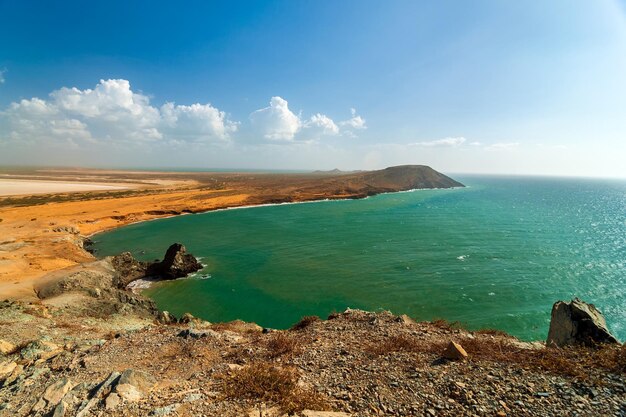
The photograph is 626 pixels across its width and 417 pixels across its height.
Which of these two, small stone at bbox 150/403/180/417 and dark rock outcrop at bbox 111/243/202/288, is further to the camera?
dark rock outcrop at bbox 111/243/202/288

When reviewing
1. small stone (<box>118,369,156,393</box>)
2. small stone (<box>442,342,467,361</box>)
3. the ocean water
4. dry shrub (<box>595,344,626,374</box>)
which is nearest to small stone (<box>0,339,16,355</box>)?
small stone (<box>118,369,156,393</box>)

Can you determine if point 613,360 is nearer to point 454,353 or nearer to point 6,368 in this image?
point 454,353

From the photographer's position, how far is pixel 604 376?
816cm

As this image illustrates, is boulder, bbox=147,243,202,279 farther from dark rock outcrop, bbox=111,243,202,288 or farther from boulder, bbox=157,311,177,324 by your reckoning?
boulder, bbox=157,311,177,324

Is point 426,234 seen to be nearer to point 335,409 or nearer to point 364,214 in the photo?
point 364,214

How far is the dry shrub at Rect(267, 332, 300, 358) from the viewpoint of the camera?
11.3 metres

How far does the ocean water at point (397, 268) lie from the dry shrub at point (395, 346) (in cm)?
1092

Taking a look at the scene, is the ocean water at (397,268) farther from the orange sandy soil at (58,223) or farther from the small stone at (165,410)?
the small stone at (165,410)

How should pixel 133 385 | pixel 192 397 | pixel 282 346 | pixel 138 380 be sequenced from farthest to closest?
pixel 282 346
pixel 138 380
pixel 133 385
pixel 192 397

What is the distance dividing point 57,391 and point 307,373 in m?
7.47

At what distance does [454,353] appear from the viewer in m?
9.95

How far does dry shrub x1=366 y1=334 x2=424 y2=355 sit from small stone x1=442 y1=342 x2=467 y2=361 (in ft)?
3.33

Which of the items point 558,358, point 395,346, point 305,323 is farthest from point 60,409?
point 558,358

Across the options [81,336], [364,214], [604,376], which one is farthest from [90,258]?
[364,214]
